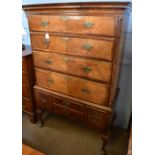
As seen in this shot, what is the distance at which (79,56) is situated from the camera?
1322 mm

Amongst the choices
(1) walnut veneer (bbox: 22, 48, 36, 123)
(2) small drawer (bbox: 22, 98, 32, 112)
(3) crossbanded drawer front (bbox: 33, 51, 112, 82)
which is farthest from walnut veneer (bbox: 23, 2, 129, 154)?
(2) small drawer (bbox: 22, 98, 32, 112)

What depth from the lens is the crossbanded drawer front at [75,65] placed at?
126 cm

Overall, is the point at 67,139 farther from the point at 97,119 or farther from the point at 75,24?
the point at 75,24

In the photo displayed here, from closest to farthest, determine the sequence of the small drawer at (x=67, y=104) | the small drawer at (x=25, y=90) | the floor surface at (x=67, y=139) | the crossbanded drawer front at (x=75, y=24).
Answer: the crossbanded drawer front at (x=75, y=24) → the small drawer at (x=67, y=104) → the floor surface at (x=67, y=139) → the small drawer at (x=25, y=90)

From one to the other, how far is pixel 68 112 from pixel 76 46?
766 millimetres

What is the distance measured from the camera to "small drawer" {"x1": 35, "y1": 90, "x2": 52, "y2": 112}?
5.65ft

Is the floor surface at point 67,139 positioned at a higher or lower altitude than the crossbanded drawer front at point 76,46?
lower

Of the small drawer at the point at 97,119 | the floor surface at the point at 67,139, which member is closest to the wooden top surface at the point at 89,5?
the small drawer at the point at 97,119

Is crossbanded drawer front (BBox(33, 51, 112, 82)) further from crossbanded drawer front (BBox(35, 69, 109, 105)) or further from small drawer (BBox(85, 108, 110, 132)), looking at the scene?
small drawer (BBox(85, 108, 110, 132))

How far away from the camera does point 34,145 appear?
1724mm

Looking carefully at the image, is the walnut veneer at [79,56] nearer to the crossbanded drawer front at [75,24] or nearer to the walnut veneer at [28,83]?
the crossbanded drawer front at [75,24]

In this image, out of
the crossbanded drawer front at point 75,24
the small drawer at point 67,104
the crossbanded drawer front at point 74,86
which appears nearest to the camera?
the crossbanded drawer front at point 75,24
